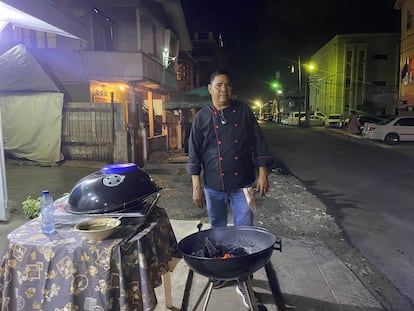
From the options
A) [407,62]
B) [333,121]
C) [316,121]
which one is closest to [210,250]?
[407,62]

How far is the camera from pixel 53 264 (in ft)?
7.25

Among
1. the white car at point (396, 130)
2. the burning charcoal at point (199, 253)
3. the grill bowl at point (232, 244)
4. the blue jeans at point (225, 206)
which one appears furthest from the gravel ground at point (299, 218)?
the white car at point (396, 130)

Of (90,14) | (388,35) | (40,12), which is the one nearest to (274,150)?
(90,14)

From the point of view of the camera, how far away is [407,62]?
90.4ft

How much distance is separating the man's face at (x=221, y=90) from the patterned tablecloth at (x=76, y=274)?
1.51 meters

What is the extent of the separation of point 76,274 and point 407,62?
31.2m

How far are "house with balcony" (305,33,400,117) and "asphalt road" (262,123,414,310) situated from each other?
32297 millimetres

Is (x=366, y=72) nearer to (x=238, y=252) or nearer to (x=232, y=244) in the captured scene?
(x=232, y=244)

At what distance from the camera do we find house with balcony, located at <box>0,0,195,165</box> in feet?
37.9

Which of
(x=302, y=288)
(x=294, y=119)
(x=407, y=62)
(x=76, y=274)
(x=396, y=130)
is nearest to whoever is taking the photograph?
(x=76, y=274)

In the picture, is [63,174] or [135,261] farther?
[63,174]

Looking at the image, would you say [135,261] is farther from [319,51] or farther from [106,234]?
[319,51]

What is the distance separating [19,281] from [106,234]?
0.63m

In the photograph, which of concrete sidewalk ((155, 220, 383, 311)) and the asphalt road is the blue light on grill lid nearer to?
concrete sidewalk ((155, 220, 383, 311))
